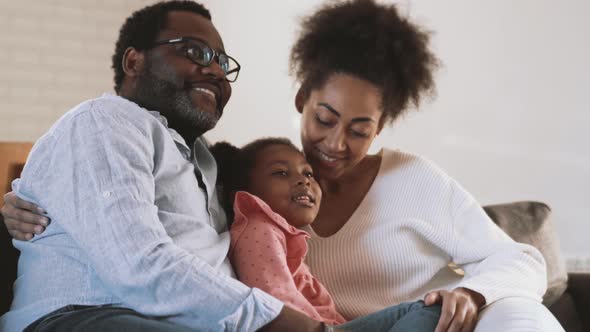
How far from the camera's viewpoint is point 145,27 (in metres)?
1.68

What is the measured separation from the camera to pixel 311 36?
2.05 meters

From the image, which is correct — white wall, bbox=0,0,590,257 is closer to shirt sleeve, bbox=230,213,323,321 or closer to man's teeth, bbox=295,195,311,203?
man's teeth, bbox=295,195,311,203

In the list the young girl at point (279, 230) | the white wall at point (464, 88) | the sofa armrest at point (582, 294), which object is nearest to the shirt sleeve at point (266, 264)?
the young girl at point (279, 230)

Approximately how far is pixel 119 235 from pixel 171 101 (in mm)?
487

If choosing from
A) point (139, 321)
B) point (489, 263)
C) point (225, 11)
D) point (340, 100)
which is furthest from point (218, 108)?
point (225, 11)

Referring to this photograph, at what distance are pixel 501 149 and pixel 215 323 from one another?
9.46ft

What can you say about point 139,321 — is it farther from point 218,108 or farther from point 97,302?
point 218,108

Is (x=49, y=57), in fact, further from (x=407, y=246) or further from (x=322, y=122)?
(x=407, y=246)

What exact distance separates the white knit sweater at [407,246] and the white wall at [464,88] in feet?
5.93

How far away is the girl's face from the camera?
1.70 m

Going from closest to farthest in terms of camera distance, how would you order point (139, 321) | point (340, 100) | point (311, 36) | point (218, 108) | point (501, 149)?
point (139, 321) < point (218, 108) < point (340, 100) < point (311, 36) < point (501, 149)

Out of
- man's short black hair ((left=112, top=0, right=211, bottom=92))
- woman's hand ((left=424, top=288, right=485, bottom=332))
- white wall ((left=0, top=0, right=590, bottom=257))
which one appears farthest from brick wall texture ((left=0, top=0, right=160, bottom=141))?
woman's hand ((left=424, top=288, right=485, bottom=332))

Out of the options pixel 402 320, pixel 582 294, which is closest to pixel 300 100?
pixel 402 320

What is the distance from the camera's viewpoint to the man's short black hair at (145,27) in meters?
1.67
